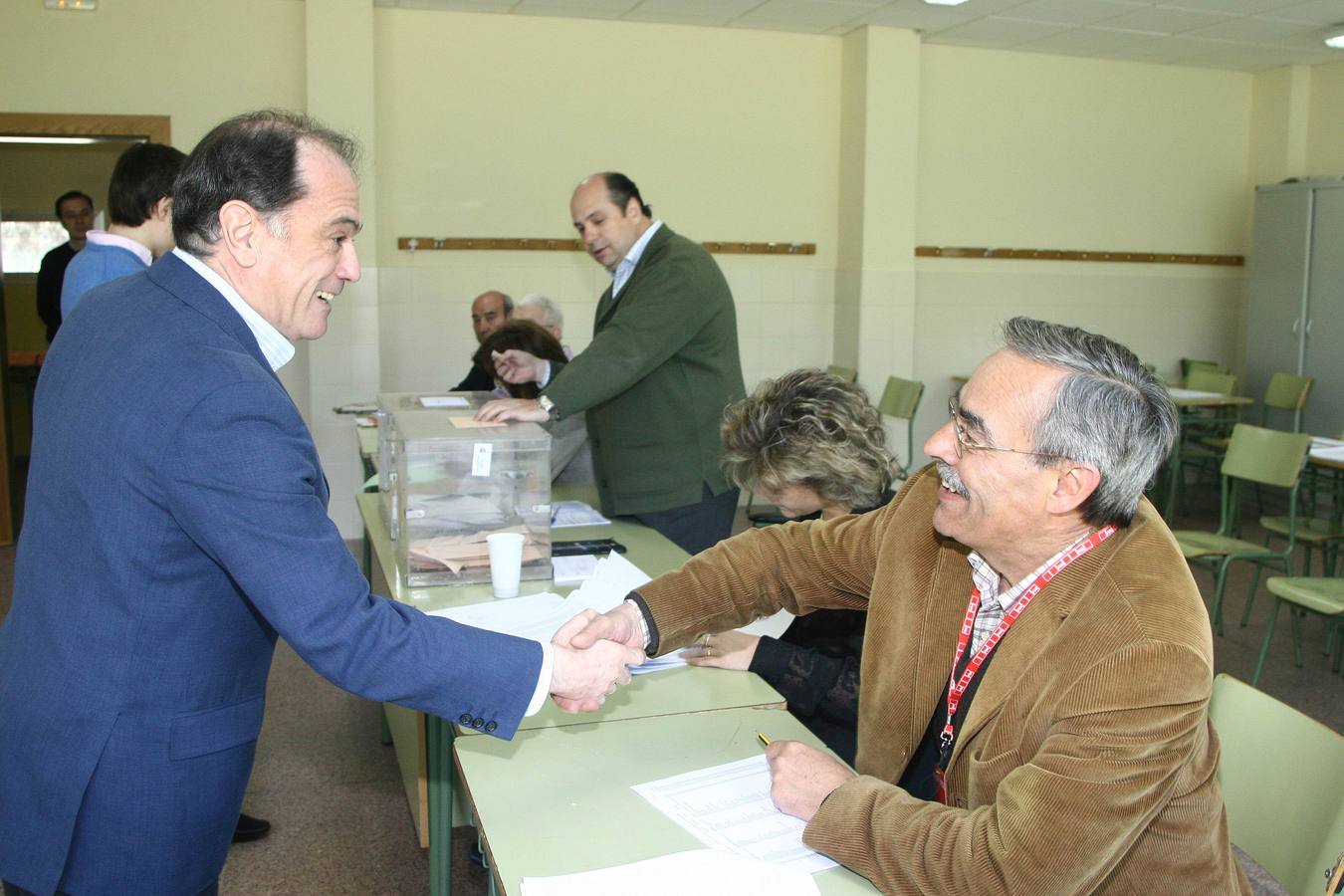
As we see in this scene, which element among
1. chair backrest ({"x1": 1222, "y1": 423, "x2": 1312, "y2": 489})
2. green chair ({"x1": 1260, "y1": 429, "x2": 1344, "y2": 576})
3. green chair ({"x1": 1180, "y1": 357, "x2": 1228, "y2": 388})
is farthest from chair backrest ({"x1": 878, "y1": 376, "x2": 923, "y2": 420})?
green chair ({"x1": 1180, "y1": 357, "x2": 1228, "y2": 388})

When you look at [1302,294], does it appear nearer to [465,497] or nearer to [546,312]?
[546,312]

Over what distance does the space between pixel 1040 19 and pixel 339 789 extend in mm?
5712

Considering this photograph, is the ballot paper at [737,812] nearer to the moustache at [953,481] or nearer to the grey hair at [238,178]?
the moustache at [953,481]

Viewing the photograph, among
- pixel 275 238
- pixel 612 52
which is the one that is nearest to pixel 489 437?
pixel 275 238

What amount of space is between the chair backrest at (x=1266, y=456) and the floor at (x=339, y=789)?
70 centimetres

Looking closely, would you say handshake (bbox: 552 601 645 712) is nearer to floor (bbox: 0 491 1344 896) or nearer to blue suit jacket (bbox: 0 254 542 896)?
blue suit jacket (bbox: 0 254 542 896)

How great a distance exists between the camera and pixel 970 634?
1.53 m

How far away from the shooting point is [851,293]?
279 inches

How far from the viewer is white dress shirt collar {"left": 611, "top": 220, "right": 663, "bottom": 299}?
3312 millimetres

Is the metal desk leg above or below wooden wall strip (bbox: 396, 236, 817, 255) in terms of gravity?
below

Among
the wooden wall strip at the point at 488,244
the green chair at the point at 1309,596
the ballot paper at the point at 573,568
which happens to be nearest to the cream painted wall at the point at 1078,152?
the wooden wall strip at the point at 488,244

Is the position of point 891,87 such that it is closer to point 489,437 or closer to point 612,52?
point 612,52

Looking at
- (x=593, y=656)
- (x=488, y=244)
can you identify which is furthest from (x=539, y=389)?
(x=488, y=244)

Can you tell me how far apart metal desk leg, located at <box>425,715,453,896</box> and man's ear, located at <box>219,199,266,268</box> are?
113 cm
